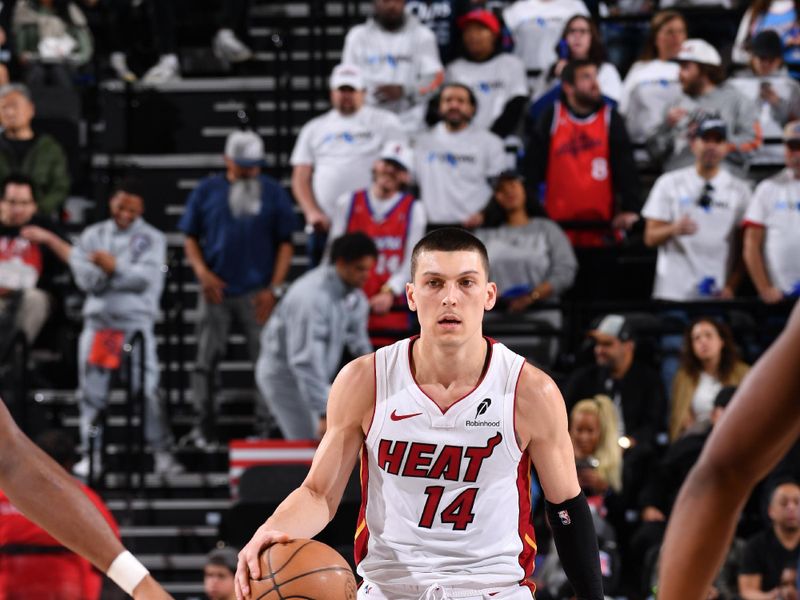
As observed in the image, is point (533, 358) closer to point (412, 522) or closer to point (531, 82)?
point (531, 82)

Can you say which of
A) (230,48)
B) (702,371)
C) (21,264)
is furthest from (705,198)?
(21,264)

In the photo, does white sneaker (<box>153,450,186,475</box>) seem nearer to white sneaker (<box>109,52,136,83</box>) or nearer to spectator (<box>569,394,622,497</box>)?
spectator (<box>569,394,622,497</box>)

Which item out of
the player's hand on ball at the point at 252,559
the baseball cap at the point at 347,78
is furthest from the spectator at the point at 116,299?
the player's hand on ball at the point at 252,559

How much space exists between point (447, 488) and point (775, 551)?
4.71m

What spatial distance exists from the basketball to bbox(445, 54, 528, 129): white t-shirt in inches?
308

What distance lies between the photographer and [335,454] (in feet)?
17.3

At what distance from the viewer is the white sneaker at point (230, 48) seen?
13891mm

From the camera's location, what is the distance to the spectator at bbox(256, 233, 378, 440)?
33.3 feet

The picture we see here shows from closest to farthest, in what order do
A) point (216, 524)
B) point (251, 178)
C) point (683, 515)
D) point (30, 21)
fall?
point (683, 515)
point (216, 524)
point (251, 178)
point (30, 21)

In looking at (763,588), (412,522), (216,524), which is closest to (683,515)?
(412,522)

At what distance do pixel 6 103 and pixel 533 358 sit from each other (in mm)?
5184

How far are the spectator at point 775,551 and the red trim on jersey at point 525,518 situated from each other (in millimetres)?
4270

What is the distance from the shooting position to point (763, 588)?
9.23 meters

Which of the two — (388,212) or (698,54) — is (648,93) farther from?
(388,212)
